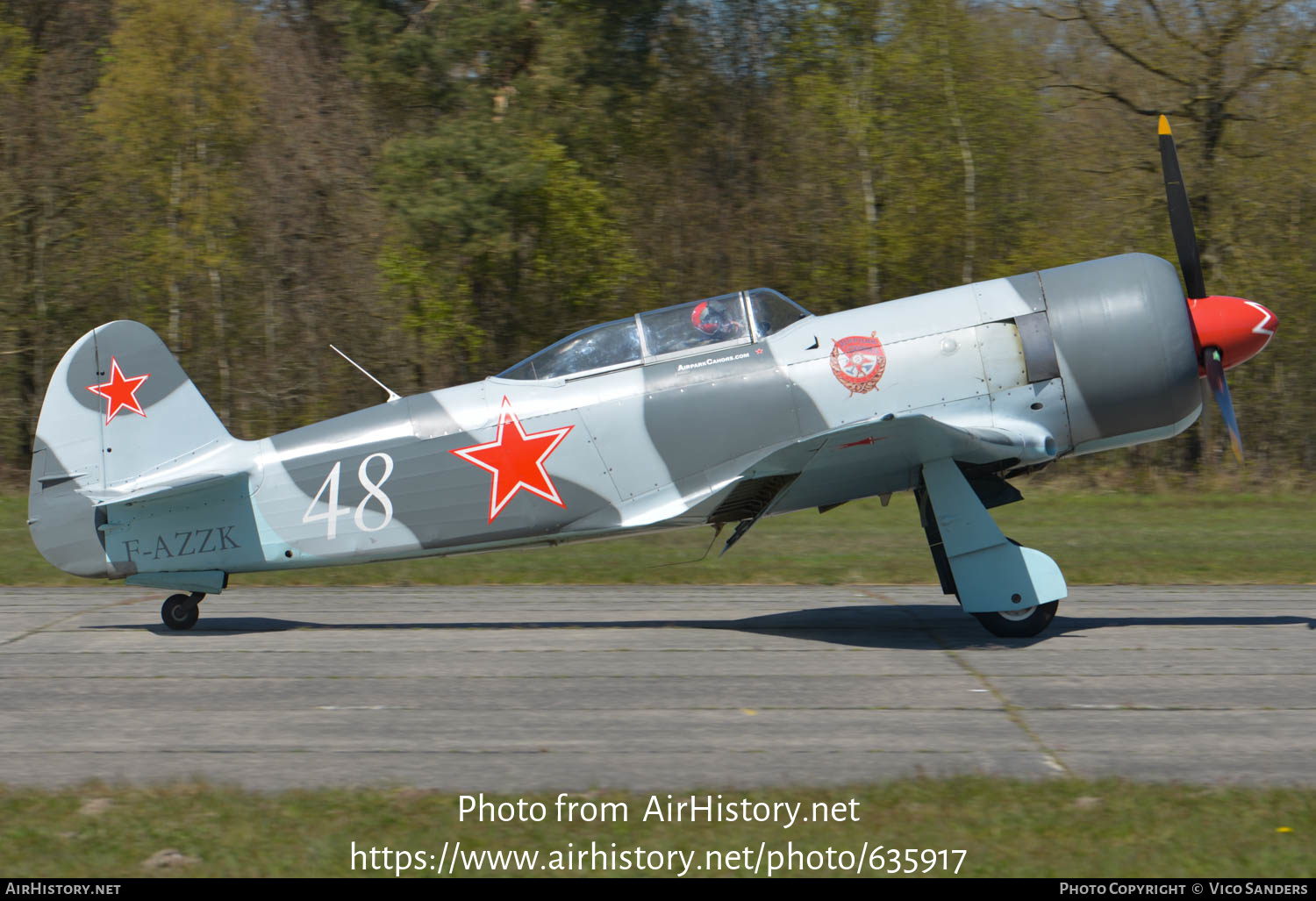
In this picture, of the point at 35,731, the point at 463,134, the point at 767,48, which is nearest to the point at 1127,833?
the point at 35,731

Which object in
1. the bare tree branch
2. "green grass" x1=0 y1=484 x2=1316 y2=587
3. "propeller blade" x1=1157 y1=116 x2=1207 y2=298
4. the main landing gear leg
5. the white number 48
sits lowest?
"green grass" x1=0 y1=484 x2=1316 y2=587

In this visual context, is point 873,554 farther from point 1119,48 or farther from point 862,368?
point 1119,48

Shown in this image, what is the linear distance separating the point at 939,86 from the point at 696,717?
18618 mm

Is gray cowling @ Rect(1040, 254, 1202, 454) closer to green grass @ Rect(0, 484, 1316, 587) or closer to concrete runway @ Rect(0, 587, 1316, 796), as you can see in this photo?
concrete runway @ Rect(0, 587, 1316, 796)

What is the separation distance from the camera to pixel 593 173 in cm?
2375

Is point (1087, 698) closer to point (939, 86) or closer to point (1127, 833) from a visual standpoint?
point (1127, 833)

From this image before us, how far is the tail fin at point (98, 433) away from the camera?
30.2 feet

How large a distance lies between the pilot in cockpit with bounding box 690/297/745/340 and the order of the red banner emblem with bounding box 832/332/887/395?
2.64 ft

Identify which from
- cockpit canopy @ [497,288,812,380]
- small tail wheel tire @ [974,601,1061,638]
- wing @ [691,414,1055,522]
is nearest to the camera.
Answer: wing @ [691,414,1055,522]

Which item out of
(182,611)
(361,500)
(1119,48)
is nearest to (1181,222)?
(361,500)

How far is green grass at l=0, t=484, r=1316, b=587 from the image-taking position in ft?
41.0

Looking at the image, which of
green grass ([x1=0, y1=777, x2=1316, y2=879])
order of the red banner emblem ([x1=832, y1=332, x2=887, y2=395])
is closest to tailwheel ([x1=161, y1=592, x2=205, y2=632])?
green grass ([x1=0, y1=777, x2=1316, y2=879])

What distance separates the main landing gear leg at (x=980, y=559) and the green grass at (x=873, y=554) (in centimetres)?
362

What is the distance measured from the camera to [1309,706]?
22.6 ft
